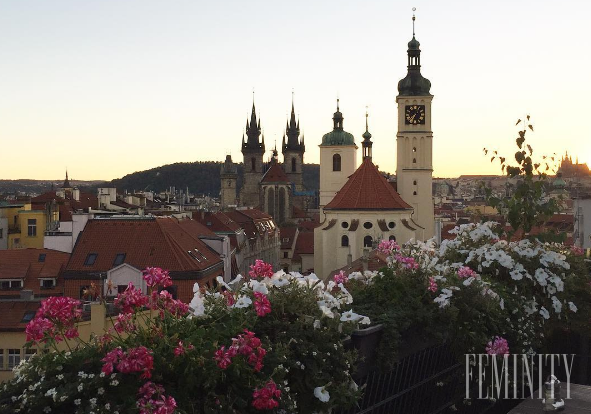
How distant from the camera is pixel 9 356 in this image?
1884 cm

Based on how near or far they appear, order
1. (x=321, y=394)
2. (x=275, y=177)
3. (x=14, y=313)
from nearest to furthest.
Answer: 1. (x=321, y=394)
2. (x=14, y=313)
3. (x=275, y=177)

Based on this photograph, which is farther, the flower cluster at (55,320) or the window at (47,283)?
the window at (47,283)

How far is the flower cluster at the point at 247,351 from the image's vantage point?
12.2 feet

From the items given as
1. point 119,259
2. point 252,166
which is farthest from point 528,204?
point 252,166

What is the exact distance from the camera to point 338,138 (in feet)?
188

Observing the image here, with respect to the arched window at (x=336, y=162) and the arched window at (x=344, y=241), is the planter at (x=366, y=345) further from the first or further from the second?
the arched window at (x=336, y=162)

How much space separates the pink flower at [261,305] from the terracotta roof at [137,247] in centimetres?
2085

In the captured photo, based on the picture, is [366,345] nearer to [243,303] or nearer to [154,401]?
[243,303]

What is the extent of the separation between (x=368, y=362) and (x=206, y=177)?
513 feet

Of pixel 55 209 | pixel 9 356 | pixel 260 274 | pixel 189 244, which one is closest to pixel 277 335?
pixel 260 274

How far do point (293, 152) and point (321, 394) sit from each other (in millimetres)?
105321

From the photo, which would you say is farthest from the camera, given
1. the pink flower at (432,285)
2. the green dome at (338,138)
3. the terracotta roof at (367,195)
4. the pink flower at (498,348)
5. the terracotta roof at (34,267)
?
the green dome at (338,138)

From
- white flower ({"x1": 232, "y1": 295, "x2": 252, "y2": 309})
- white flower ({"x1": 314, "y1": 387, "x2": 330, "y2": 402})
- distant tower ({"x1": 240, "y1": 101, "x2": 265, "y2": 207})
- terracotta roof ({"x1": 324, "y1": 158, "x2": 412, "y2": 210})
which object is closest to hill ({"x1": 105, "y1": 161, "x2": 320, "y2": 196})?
distant tower ({"x1": 240, "y1": 101, "x2": 265, "y2": 207})

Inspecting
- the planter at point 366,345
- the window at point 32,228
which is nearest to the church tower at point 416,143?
the window at point 32,228
